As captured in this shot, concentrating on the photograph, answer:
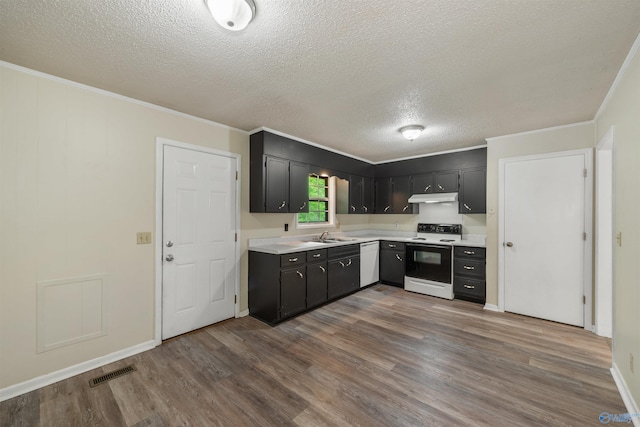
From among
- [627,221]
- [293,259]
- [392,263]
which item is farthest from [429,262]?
[627,221]

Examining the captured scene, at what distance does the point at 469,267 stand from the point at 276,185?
10.4 feet

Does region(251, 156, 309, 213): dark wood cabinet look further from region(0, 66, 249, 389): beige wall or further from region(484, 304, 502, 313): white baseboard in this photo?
region(484, 304, 502, 313): white baseboard

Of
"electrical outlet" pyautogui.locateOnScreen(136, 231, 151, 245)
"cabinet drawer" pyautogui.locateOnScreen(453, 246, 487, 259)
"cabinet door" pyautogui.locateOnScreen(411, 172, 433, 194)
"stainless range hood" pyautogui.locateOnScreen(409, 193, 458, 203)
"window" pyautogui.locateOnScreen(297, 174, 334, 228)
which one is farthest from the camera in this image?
"cabinet door" pyautogui.locateOnScreen(411, 172, 433, 194)

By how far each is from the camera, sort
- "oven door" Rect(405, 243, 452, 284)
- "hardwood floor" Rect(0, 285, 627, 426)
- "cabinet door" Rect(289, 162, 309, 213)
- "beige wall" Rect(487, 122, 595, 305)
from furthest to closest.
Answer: "oven door" Rect(405, 243, 452, 284) < "cabinet door" Rect(289, 162, 309, 213) < "beige wall" Rect(487, 122, 595, 305) < "hardwood floor" Rect(0, 285, 627, 426)

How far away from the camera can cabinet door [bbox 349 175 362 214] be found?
504 cm

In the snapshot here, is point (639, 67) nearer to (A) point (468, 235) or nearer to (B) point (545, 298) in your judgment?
(B) point (545, 298)

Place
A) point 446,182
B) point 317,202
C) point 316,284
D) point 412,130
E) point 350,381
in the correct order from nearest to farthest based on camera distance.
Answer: point 350,381 → point 412,130 → point 316,284 → point 446,182 → point 317,202

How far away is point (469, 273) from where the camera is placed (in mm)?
4098

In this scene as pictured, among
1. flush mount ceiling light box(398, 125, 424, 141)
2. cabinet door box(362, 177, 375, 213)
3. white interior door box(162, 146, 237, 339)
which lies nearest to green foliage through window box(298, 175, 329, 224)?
cabinet door box(362, 177, 375, 213)

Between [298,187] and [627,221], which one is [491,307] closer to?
[627,221]

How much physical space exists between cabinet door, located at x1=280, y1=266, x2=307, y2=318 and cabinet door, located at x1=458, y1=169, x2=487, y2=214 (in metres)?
2.85

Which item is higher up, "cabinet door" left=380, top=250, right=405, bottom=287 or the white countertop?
the white countertop

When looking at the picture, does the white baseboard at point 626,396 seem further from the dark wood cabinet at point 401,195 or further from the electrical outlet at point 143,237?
the electrical outlet at point 143,237

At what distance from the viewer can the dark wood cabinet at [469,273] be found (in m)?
3.98
